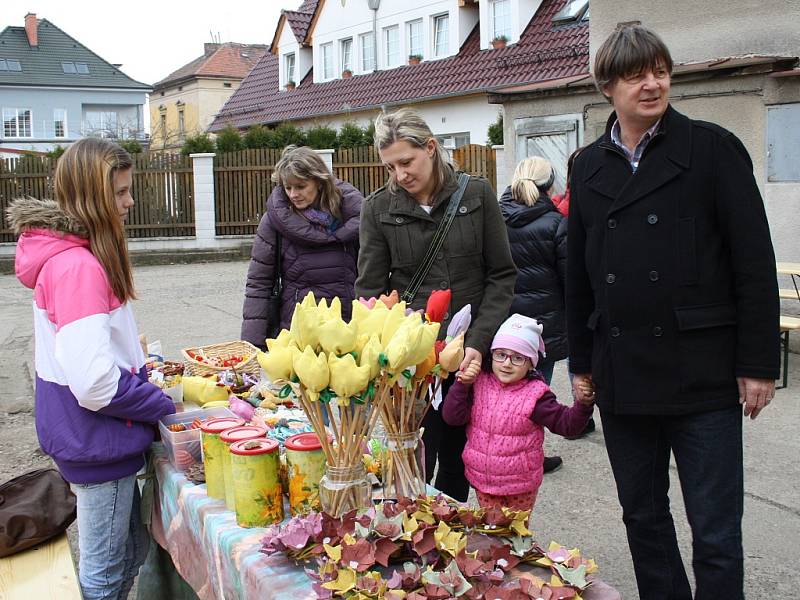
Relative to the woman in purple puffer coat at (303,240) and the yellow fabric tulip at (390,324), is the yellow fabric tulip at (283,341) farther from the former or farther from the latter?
the woman in purple puffer coat at (303,240)

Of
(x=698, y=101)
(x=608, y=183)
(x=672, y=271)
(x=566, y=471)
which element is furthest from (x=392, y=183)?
(x=698, y=101)

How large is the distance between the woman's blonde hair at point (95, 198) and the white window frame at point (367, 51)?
22877 mm

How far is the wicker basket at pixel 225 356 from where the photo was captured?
3.68 metres

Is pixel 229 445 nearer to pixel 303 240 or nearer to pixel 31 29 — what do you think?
pixel 303 240

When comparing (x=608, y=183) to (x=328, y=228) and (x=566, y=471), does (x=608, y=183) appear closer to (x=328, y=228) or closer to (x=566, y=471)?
(x=328, y=228)

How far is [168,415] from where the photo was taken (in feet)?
9.11

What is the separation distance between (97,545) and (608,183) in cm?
191

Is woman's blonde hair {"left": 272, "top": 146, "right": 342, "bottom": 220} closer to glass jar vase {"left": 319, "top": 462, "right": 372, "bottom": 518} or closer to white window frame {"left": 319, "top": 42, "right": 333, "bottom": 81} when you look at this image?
glass jar vase {"left": 319, "top": 462, "right": 372, "bottom": 518}

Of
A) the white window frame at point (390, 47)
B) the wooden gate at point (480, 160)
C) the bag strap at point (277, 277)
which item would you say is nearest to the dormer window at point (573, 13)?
the wooden gate at point (480, 160)

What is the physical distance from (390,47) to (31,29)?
29.3 meters

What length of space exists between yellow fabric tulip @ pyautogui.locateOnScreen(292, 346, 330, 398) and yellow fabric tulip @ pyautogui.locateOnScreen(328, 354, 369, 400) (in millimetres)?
18

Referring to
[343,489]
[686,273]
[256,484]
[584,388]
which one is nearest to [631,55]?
[686,273]

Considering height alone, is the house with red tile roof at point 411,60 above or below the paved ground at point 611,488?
above

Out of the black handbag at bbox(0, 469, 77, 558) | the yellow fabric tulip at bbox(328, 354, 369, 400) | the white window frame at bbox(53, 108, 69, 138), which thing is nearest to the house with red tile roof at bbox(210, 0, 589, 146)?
the black handbag at bbox(0, 469, 77, 558)
